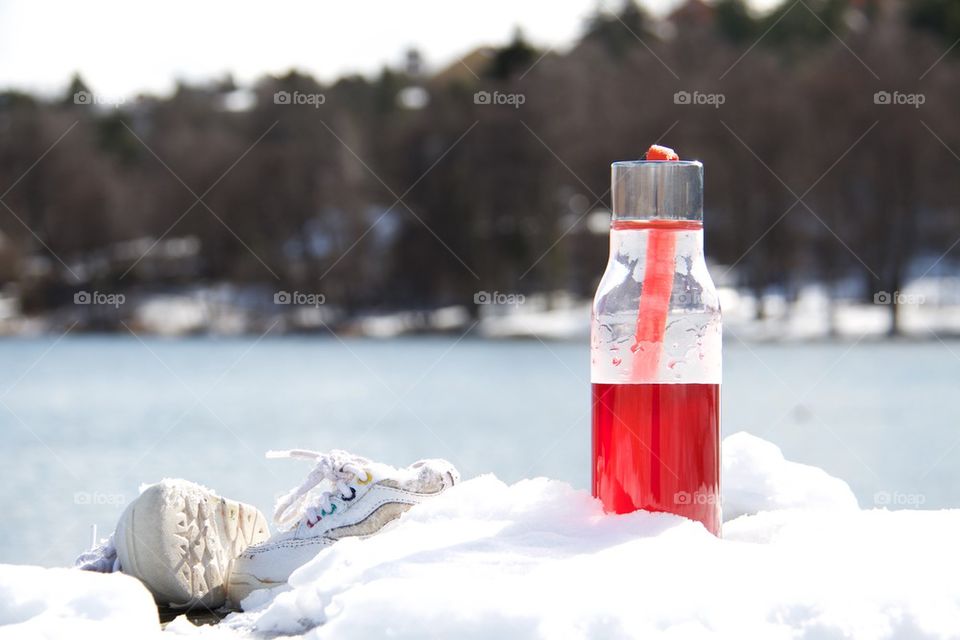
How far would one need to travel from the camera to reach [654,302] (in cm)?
301

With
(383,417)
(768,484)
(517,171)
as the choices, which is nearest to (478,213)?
(517,171)

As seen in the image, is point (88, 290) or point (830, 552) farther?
point (88, 290)

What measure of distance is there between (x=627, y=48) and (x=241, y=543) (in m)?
61.7

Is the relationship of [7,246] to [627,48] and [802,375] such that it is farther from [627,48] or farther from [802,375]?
[802,375]

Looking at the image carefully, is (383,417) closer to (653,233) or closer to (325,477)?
(325,477)

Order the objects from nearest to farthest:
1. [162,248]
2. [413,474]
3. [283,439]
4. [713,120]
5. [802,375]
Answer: [413,474], [283,439], [802,375], [713,120], [162,248]

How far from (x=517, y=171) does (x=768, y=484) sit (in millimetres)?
46395

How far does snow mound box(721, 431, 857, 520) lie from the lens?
3619 mm

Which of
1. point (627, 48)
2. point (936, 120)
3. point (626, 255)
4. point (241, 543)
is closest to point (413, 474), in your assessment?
point (241, 543)

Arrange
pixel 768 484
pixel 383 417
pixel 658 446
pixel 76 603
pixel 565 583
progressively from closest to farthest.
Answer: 1. pixel 565 583
2. pixel 76 603
3. pixel 658 446
4. pixel 768 484
5. pixel 383 417

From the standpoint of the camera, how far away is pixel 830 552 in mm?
2725

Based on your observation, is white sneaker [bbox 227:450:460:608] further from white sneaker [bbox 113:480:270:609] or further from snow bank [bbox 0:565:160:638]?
snow bank [bbox 0:565:160:638]

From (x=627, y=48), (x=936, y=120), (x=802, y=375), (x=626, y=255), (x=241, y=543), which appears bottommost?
(x=802, y=375)

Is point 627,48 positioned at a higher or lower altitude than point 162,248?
higher
